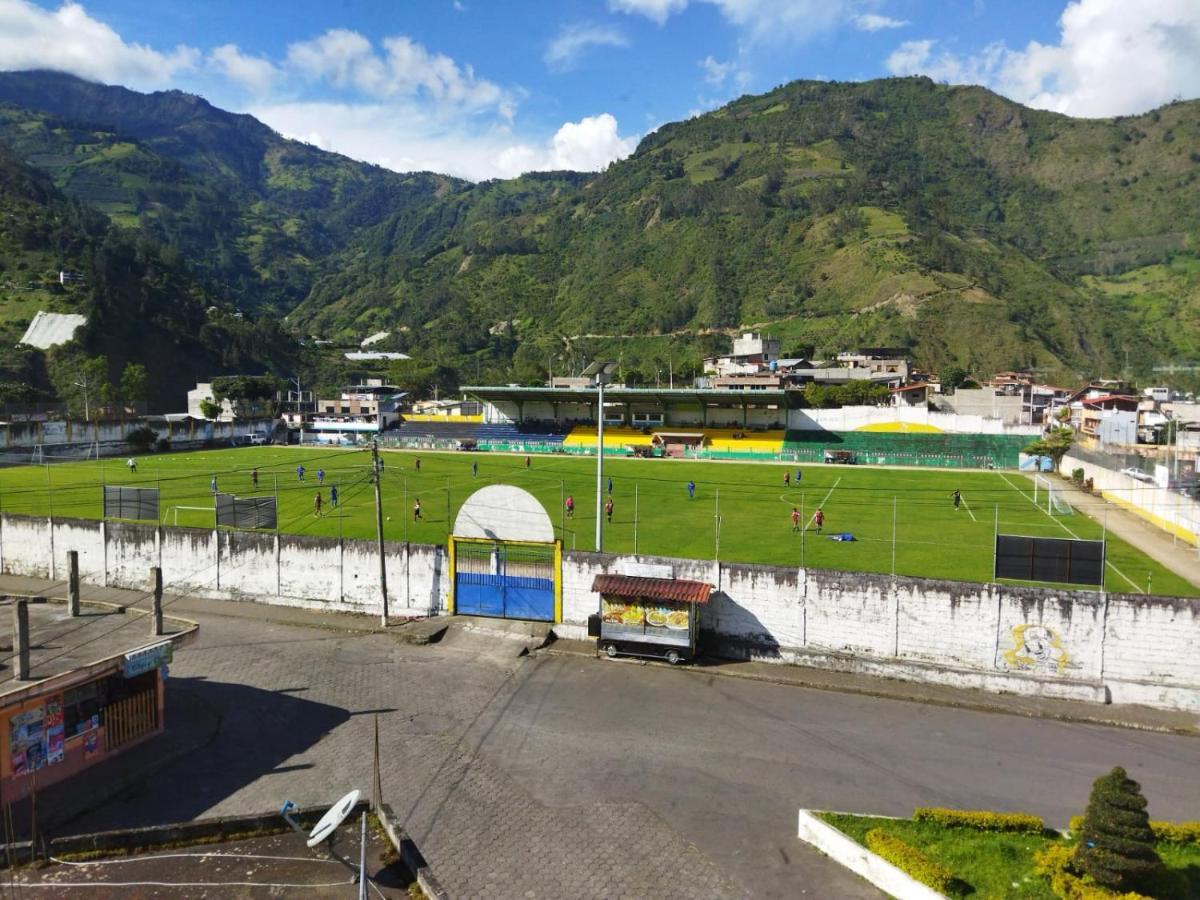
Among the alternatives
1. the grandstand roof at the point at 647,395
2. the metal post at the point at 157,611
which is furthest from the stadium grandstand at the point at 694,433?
the metal post at the point at 157,611

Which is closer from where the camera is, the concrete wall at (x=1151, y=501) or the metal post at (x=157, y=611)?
the metal post at (x=157, y=611)

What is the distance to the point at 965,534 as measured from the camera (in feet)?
97.9

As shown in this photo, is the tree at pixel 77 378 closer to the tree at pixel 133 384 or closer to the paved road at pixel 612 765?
the tree at pixel 133 384

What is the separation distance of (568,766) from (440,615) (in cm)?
841

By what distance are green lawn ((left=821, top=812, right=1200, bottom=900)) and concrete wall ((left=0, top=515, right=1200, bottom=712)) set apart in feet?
18.3

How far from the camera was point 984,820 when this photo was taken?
10.2 metres

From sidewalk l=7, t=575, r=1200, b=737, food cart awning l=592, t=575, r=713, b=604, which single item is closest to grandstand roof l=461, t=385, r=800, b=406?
sidewalk l=7, t=575, r=1200, b=737

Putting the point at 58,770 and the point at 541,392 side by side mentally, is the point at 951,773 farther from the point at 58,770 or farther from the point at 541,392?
the point at 541,392

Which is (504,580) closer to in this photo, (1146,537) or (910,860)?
(910,860)

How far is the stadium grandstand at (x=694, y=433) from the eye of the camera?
62469 mm

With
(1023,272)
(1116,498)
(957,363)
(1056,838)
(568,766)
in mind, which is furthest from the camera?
(1023,272)

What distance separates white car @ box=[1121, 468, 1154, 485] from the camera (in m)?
34.9


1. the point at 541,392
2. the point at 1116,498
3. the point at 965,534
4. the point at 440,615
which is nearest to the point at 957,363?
the point at 541,392

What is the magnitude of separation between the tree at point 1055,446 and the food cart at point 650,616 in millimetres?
46072
